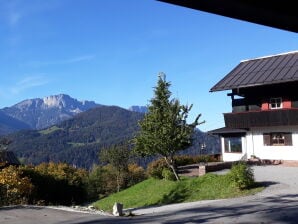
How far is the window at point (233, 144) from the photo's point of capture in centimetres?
3862

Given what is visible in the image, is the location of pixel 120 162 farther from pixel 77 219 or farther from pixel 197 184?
pixel 77 219

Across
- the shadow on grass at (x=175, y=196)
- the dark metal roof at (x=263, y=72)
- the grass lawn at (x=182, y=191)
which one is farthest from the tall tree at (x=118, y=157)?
the shadow on grass at (x=175, y=196)

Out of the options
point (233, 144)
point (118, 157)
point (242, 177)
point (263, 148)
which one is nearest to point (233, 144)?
point (233, 144)

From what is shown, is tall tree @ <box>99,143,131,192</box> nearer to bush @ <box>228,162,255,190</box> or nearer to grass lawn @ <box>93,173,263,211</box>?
grass lawn @ <box>93,173,263,211</box>

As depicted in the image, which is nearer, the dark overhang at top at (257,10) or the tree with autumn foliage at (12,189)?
the dark overhang at top at (257,10)

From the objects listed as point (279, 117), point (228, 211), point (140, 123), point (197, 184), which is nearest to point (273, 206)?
point (228, 211)

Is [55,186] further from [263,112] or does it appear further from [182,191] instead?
[263,112]

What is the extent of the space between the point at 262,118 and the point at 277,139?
196 cm

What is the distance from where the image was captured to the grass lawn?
2286cm

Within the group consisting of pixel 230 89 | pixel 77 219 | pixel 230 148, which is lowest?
pixel 77 219

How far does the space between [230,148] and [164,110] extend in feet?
40.9

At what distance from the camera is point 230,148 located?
1554 inches

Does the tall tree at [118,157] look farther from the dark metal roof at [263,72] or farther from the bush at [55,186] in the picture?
the dark metal roof at [263,72]

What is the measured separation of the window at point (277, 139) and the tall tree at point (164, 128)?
898 centimetres
